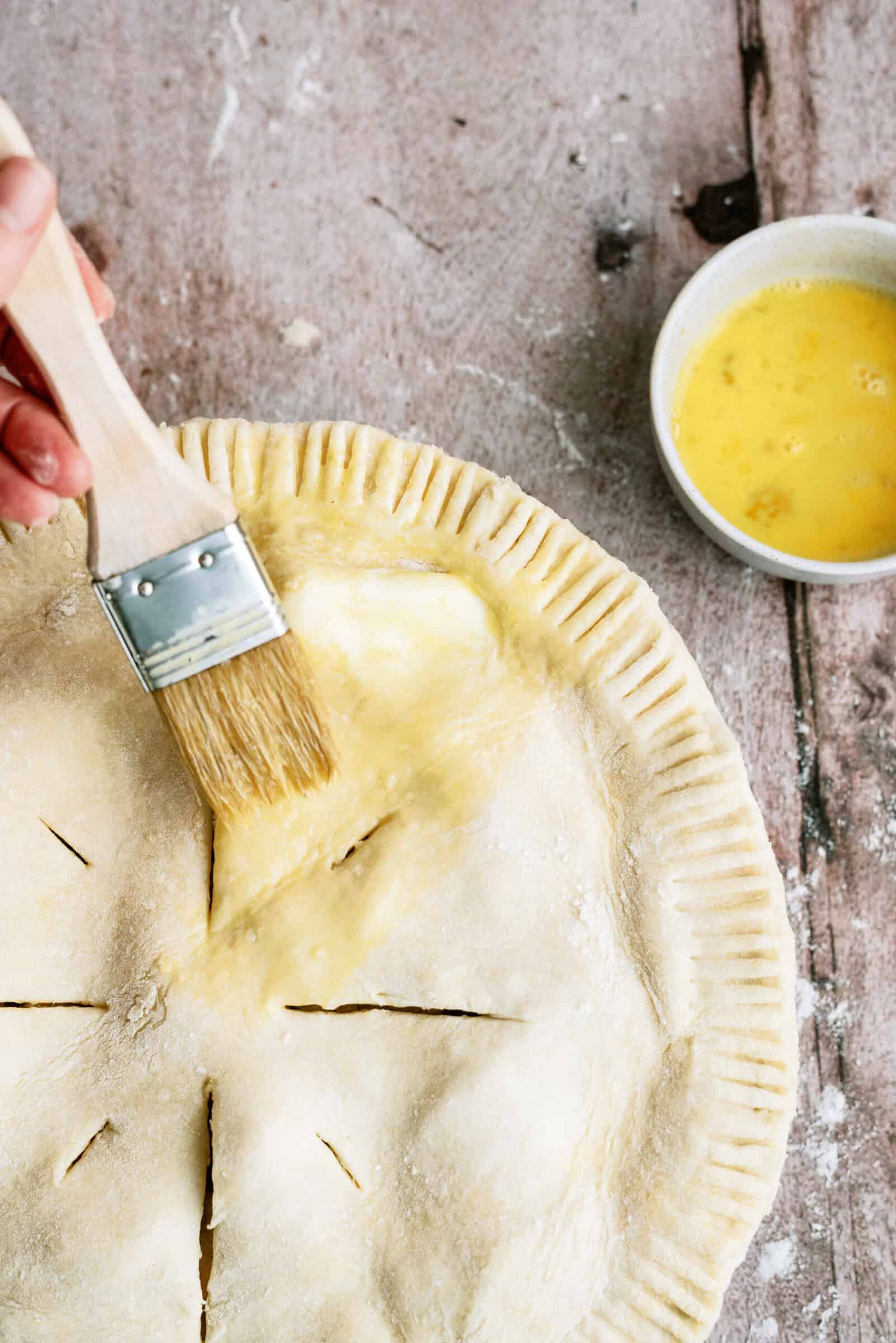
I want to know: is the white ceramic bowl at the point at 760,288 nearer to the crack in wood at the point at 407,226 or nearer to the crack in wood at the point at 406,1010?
the crack in wood at the point at 407,226

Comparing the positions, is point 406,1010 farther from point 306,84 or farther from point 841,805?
point 306,84

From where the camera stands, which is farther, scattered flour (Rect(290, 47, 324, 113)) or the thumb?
scattered flour (Rect(290, 47, 324, 113))

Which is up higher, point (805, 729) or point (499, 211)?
point (499, 211)

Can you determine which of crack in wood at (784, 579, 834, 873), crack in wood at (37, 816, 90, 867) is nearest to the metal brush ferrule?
crack in wood at (37, 816, 90, 867)

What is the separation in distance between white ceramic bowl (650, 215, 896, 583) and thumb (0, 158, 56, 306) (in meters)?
0.90

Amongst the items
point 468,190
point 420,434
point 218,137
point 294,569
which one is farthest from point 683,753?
point 218,137

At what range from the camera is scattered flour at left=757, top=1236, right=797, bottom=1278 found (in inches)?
70.2

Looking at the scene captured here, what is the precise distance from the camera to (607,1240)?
1.44 m

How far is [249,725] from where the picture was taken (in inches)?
54.1


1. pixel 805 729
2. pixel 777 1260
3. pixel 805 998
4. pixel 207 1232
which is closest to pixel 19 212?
pixel 207 1232

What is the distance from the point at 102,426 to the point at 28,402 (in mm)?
267

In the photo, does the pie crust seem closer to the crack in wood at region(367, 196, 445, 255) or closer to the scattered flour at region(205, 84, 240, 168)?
the crack in wood at region(367, 196, 445, 255)

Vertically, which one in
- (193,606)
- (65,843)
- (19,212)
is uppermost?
(19,212)

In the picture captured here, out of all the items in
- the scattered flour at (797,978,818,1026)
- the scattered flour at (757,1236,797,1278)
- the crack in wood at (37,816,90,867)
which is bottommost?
the scattered flour at (757,1236,797,1278)
